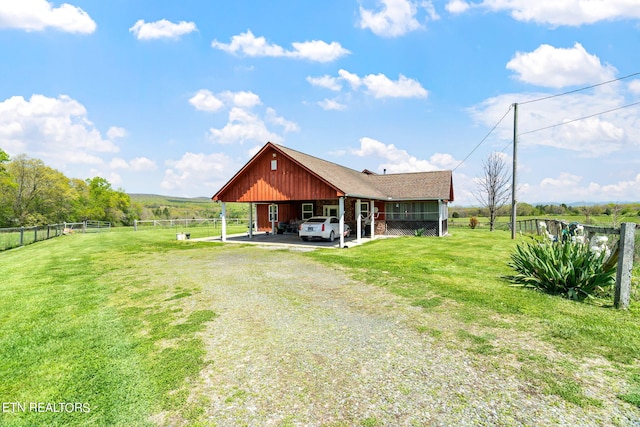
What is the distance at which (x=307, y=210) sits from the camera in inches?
1008

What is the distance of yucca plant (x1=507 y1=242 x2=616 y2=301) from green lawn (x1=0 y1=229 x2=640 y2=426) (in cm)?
61

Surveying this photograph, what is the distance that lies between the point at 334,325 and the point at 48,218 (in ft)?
193

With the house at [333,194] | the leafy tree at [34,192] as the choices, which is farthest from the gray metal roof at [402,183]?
the leafy tree at [34,192]

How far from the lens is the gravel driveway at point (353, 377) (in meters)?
3.17

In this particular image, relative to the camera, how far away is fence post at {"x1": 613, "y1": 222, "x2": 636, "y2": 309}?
6.34 metres

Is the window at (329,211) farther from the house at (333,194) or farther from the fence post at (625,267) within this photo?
the fence post at (625,267)

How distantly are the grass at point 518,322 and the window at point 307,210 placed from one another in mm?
14933

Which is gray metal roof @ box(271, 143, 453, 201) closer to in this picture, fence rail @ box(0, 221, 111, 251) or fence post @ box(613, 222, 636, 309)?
fence post @ box(613, 222, 636, 309)

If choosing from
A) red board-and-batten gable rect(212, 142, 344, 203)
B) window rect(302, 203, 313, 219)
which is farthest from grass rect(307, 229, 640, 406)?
window rect(302, 203, 313, 219)

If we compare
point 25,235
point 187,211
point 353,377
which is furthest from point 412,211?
point 187,211

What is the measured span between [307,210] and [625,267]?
2051 centimetres

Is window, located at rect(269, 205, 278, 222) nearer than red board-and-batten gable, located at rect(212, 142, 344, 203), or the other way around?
red board-and-batten gable, located at rect(212, 142, 344, 203)

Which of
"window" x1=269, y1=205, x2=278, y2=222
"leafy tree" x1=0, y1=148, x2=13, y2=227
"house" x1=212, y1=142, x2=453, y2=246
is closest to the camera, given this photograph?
"house" x1=212, y1=142, x2=453, y2=246

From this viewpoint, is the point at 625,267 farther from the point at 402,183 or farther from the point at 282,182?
the point at 402,183
